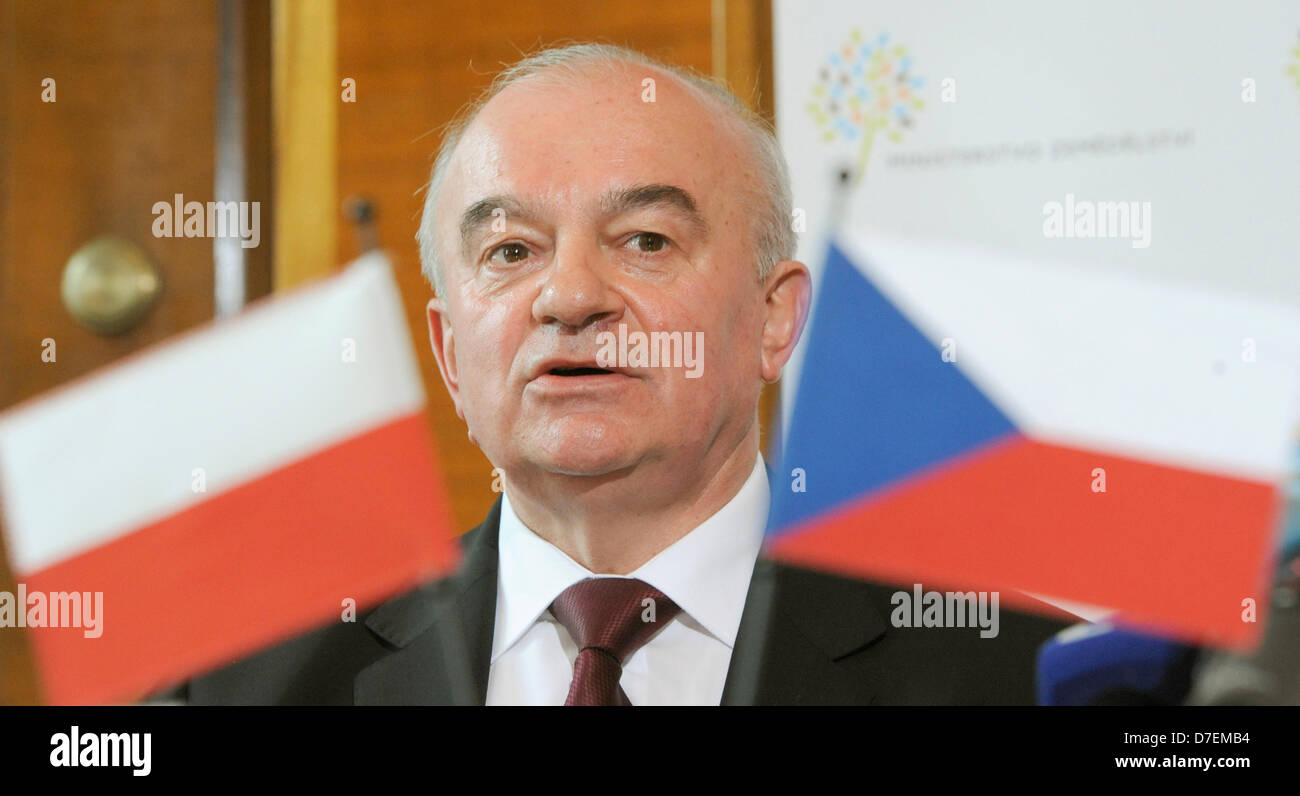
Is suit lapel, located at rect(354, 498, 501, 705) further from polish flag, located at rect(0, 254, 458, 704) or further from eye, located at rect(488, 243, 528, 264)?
eye, located at rect(488, 243, 528, 264)

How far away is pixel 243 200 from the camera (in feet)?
5.07

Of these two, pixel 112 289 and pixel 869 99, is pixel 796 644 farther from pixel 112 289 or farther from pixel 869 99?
Result: pixel 112 289

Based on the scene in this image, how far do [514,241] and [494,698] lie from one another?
0.45 metres

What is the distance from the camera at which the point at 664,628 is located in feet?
3.83

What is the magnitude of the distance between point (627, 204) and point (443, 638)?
466mm

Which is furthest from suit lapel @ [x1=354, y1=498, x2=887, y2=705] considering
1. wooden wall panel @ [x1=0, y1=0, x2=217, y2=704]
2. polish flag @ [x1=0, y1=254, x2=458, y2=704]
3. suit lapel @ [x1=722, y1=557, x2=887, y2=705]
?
wooden wall panel @ [x1=0, y1=0, x2=217, y2=704]

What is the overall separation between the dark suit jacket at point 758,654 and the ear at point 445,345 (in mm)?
133

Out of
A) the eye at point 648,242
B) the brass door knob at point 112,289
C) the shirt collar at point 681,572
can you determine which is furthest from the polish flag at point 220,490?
the eye at point 648,242

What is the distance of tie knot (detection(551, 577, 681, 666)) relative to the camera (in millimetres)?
1148

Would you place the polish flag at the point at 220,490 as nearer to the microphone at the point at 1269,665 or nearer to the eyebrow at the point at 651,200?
the eyebrow at the point at 651,200

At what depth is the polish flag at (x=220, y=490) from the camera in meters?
1.39

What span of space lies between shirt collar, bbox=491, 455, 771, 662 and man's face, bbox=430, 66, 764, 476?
82mm
